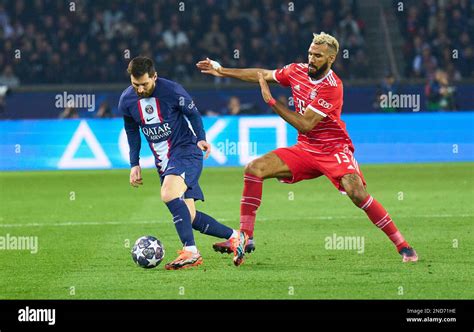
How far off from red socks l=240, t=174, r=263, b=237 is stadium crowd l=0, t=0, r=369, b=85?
15.5 meters

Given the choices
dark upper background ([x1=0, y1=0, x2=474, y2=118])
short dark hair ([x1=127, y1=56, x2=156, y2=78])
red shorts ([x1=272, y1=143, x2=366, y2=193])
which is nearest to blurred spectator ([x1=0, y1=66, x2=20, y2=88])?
dark upper background ([x1=0, y1=0, x2=474, y2=118])

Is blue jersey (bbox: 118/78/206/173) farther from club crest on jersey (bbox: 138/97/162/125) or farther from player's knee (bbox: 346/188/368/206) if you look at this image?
player's knee (bbox: 346/188/368/206)

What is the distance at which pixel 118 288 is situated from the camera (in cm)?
862

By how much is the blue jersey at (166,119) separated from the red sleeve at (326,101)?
3.53 ft

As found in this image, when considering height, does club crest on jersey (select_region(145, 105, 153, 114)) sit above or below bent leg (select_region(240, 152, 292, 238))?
above

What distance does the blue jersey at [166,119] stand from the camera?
9898mm

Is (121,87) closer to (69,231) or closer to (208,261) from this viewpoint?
(69,231)

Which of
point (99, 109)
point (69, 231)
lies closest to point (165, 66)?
point (99, 109)

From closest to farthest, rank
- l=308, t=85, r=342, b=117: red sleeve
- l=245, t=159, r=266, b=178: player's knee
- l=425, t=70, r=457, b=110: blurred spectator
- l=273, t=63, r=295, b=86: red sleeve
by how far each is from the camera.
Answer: l=308, t=85, r=342, b=117: red sleeve
l=245, t=159, r=266, b=178: player's knee
l=273, t=63, r=295, b=86: red sleeve
l=425, t=70, r=457, b=110: blurred spectator

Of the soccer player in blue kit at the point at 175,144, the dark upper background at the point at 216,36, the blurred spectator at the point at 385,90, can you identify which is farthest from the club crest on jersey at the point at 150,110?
the dark upper background at the point at 216,36

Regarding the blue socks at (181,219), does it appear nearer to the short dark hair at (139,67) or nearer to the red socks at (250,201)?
the red socks at (250,201)

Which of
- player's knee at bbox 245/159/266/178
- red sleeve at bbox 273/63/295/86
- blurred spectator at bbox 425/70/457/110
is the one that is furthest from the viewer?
blurred spectator at bbox 425/70/457/110

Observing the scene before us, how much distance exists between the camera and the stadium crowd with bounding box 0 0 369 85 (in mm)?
25891
